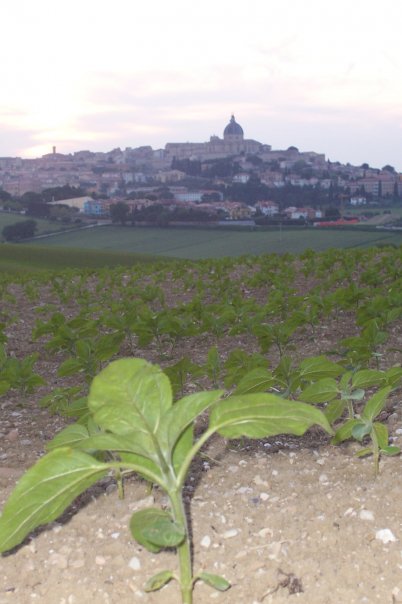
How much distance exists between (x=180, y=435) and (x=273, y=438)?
5.60 feet

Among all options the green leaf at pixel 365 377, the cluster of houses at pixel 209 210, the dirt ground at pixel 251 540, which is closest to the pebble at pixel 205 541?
the dirt ground at pixel 251 540

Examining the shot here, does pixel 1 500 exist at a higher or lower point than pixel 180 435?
lower

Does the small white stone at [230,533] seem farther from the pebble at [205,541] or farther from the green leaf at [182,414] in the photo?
the green leaf at [182,414]

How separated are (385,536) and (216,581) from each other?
29.8 inches

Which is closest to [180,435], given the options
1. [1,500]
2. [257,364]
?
[1,500]

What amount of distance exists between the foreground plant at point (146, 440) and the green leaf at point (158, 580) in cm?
1

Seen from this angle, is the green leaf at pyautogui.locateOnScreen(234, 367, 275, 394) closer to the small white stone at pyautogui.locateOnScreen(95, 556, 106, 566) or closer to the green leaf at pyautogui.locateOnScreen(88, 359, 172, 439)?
the small white stone at pyautogui.locateOnScreen(95, 556, 106, 566)

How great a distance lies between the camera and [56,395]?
15.6 ft

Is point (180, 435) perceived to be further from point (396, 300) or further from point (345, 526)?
point (396, 300)

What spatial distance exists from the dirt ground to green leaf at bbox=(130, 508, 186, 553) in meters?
0.33

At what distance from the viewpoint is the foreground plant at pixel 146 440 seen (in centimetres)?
221

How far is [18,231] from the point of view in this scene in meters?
79.4

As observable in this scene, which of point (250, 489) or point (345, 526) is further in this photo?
point (250, 489)

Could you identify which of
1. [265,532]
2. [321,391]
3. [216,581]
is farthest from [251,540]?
[321,391]
